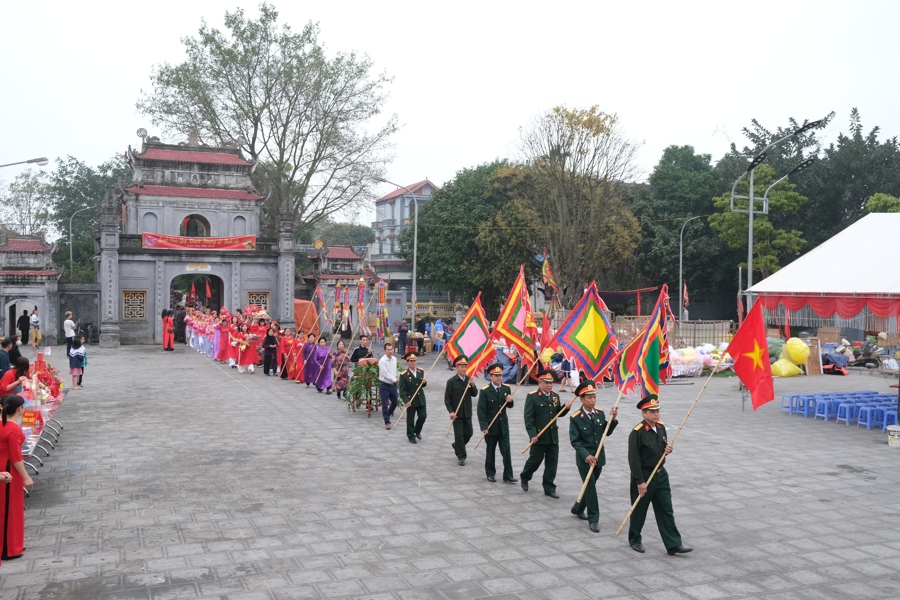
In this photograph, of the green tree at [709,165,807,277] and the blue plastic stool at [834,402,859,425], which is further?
the green tree at [709,165,807,277]

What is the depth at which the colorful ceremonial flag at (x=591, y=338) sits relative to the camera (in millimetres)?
10969

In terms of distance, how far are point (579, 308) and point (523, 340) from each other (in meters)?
2.58

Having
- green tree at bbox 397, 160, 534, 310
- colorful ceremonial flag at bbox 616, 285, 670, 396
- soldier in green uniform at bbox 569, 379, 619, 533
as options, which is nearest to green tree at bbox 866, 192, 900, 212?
green tree at bbox 397, 160, 534, 310

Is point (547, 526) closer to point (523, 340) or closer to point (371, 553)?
point (371, 553)

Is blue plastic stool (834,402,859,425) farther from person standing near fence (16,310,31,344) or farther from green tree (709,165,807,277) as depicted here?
person standing near fence (16,310,31,344)

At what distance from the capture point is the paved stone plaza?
271 inches

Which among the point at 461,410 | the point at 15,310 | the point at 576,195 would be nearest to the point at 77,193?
the point at 15,310

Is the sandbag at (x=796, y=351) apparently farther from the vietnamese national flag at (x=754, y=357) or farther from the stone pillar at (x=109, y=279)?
the stone pillar at (x=109, y=279)

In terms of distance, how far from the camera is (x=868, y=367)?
26.6 m

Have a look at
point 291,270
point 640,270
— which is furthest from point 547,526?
point 640,270

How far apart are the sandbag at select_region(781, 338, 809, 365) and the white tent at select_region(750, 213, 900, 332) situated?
6.06m

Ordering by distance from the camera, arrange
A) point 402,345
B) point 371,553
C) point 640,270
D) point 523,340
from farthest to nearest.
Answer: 1. point 640,270
2. point 402,345
3. point 523,340
4. point 371,553

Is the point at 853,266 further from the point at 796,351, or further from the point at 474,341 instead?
the point at 474,341

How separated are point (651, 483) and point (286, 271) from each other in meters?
30.7
